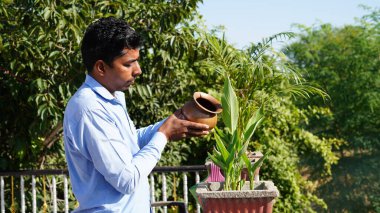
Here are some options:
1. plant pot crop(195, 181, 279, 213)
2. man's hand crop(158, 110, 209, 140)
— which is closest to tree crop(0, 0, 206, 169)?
plant pot crop(195, 181, 279, 213)

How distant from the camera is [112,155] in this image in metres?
Result: 1.78

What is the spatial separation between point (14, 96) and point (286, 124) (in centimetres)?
374

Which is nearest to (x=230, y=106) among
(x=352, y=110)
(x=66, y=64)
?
(x=66, y=64)

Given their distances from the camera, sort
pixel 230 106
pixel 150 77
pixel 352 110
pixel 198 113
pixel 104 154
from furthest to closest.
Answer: pixel 352 110 → pixel 150 77 → pixel 230 106 → pixel 198 113 → pixel 104 154

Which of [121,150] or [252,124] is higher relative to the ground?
[252,124]

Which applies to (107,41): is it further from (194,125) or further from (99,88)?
(194,125)

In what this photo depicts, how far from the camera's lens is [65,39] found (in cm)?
480

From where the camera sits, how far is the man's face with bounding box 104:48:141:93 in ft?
6.22

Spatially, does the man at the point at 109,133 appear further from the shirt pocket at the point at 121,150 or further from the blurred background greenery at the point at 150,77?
the blurred background greenery at the point at 150,77

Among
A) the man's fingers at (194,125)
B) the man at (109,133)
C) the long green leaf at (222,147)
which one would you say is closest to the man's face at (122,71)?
the man at (109,133)

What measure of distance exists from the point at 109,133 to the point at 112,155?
0.07m

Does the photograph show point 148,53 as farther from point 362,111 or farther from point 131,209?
point 362,111

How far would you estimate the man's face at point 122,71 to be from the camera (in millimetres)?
1895

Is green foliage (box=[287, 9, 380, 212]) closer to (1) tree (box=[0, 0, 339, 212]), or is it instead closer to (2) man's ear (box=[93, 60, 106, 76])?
(1) tree (box=[0, 0, 339, 212])
